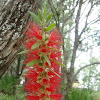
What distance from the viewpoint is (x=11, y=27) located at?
0.82m

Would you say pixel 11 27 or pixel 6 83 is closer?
pixel 11 27

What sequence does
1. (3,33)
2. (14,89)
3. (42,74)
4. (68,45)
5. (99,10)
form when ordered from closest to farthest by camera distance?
(42,74) < (3,33) < (14,89) < (99,10) < (68,45)

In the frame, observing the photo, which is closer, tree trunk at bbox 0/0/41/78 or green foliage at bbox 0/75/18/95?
tree trunk at bbox 0/0/41/78

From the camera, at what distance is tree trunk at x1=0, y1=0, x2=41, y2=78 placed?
80 cm

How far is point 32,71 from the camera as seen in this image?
643 millimetres

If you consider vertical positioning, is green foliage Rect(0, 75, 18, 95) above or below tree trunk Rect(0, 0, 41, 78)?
below

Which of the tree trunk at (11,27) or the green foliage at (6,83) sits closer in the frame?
the tree trunk at (11,27)

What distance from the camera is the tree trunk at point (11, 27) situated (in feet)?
2.61

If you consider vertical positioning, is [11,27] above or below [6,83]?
above

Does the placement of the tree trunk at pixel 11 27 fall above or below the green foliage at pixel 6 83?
above

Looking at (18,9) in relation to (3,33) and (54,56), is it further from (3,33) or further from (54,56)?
(54,56)

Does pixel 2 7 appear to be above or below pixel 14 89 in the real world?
above

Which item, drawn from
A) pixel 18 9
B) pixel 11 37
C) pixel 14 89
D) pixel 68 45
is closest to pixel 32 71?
pixel 11 37

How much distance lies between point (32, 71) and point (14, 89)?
133 cm
